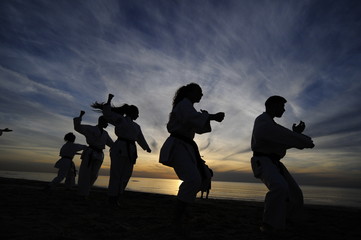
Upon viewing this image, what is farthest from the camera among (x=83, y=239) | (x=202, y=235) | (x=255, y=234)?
(x=255, y=234)

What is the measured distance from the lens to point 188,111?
3.64 m

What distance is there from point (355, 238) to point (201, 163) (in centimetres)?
236

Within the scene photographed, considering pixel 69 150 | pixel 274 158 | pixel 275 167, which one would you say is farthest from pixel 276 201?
pixel 69 150

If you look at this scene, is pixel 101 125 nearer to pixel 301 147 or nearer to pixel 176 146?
pixel 176 146

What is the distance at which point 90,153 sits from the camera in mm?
7086

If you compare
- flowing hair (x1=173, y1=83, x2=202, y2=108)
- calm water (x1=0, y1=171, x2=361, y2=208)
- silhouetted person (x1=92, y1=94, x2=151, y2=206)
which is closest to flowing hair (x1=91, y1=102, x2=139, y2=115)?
silhouetted person (x1=92, y1=94, x2=151, y2=206)

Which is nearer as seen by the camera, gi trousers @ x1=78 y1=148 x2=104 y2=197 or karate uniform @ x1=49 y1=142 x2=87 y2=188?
gi trousers @ x1=78 y1=148 x2=104 y2=197

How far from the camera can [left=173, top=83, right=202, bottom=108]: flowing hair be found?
4062mm

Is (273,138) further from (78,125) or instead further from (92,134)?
(78,125)

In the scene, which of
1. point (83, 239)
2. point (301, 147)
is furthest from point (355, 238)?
point (83, 239)

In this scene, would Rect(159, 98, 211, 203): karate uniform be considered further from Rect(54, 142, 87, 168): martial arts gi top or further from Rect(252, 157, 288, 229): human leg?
Rect(54, 142, 87, 168): martial arts gi top

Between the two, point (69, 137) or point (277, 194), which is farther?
point (69, 137)

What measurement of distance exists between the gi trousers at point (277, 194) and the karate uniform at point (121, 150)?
10.5 ft

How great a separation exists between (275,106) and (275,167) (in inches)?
39.4
